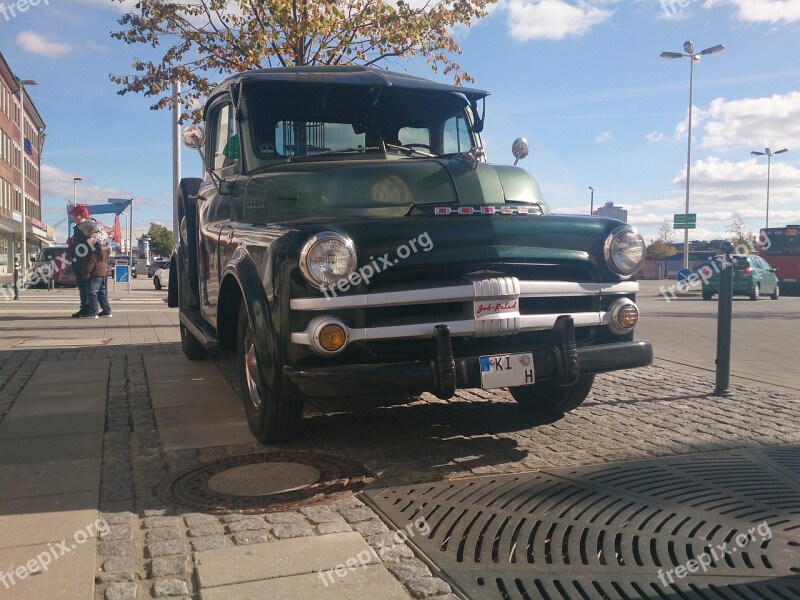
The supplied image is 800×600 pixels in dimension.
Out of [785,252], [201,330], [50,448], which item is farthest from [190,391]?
[785,252]

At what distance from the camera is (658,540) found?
3.08m

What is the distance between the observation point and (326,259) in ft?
12.1

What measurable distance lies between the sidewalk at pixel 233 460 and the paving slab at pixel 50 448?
0.05 ft

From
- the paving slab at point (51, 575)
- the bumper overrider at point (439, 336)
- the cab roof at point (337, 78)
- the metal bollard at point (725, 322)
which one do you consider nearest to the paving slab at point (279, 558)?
the paving slab at point (51, 575)

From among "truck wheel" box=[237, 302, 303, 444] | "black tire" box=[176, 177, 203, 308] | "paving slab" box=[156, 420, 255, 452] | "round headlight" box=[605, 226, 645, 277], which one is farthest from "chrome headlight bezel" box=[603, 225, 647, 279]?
"black tire" box=[176, 177, 203, 308]

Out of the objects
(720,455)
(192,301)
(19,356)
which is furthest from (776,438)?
(19,356)

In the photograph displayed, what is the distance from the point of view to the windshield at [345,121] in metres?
5.15

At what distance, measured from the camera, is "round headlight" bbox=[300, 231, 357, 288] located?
3.68 m

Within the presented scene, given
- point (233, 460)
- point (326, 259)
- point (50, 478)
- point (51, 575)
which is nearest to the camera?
point (51, 575)

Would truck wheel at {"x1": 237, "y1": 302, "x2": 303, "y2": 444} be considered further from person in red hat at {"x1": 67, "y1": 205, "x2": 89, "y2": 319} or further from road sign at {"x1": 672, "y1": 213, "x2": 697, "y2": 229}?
road sign at {"x1": 672, "y1": 213, "x2": 697, "y2": 229}

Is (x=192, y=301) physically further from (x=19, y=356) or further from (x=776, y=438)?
(x=776, y=438)

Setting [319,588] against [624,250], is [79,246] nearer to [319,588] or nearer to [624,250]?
[624,250]

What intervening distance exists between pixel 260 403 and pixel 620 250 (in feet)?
7.50

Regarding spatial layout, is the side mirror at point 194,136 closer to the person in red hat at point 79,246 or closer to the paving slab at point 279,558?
the paving slab at point 279,558
